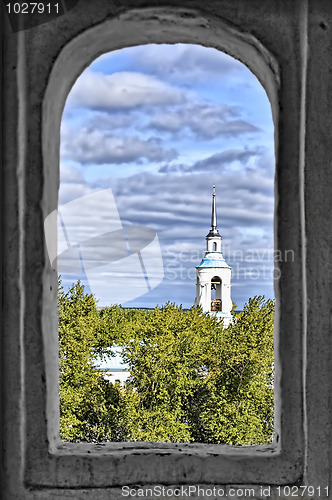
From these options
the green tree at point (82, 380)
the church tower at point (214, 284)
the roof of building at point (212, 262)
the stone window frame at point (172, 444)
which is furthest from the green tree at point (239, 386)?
the stone window frame at point (172, 444)

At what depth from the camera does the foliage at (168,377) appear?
53.2ft

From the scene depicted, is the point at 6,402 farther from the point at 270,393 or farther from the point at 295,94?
the point at 270,393

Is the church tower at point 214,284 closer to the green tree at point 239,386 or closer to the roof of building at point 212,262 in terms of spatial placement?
the roof of building at point 212,262

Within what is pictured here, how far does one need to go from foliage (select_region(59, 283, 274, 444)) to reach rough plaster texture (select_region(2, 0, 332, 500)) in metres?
14.8

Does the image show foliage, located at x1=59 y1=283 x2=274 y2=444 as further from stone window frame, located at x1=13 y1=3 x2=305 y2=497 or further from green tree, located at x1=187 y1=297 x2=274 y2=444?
stone window frame, located at x1=13 y1=3 x2=305 y2=497

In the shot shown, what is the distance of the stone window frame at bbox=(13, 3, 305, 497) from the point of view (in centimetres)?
119

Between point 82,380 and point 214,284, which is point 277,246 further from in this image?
point 214,284

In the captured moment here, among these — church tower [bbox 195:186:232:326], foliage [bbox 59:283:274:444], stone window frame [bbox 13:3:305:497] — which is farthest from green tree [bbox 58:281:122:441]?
stone window frame [bbox 13:3:305:497]

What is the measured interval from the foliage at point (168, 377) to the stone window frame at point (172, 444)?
1478cm

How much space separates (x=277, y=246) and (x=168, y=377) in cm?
1598

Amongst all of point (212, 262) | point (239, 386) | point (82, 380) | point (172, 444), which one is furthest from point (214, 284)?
point (172, 444)

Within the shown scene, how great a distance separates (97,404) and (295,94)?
16.9m

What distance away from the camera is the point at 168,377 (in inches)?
658

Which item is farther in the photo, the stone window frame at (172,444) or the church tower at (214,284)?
the church tower at (214,284)
